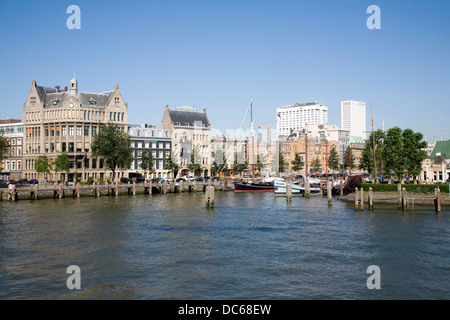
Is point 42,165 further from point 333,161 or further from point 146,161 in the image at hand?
point 333,161

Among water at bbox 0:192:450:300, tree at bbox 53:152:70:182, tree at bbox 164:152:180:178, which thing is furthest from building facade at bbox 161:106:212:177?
water at bbox 0:192:450:300

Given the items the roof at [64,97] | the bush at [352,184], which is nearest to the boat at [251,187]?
the bush at [352,184]

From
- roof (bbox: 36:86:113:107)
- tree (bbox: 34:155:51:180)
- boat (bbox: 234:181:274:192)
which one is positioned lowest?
boat (bbox: 234:181:274:192)

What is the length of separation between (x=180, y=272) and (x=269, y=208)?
1465 inches

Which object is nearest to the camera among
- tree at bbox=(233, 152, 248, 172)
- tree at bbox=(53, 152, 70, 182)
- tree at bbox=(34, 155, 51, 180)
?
tree at bbox=(34, 155, 51, 180)

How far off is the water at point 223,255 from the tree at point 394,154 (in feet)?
89.9

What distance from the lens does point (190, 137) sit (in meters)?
141

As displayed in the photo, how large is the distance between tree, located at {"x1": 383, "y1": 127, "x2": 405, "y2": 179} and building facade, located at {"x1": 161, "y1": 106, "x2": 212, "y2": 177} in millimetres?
65381

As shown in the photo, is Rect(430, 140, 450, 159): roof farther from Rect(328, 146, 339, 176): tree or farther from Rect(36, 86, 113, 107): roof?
Rect(36, 86, 113, 107): roof

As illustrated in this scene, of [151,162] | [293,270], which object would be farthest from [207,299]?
[151,162]

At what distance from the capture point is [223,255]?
32.3 m

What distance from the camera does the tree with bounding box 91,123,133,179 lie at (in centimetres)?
9644

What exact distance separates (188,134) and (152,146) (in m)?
15.5

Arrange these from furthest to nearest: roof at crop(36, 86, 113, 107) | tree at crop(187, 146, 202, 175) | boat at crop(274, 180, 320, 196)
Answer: tree at crop(187, 146, 202, 175) < roof at crop(36, 86, 113, 107) < boat at crop(274, 180, 320, 196)
